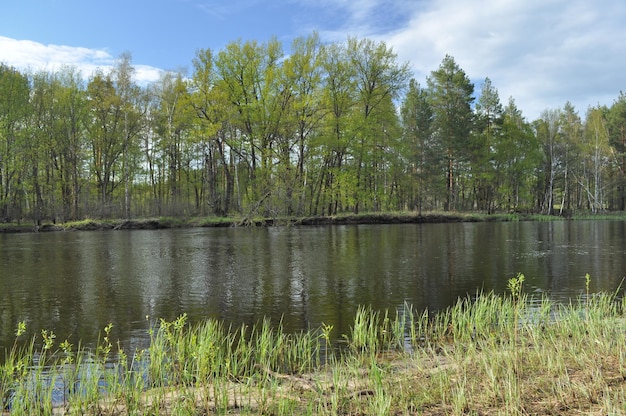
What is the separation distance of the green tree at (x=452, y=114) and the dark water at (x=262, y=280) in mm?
36624

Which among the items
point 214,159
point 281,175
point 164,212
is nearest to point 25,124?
point 164,212

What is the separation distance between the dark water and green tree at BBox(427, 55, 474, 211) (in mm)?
36624

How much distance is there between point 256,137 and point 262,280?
3969 centimetres

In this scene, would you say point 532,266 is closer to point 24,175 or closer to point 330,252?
point 330,252

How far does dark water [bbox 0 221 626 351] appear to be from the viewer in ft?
37.6

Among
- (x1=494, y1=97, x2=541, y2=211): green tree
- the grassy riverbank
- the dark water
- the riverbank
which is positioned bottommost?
the dark water

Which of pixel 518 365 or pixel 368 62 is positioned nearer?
pixel 518 365

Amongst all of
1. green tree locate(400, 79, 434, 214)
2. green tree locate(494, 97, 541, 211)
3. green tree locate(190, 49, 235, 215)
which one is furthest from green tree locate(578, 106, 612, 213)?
green tree locate(190, 49, 235, 215)

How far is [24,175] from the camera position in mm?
50812

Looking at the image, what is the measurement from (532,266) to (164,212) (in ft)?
145

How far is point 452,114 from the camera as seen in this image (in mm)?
62719

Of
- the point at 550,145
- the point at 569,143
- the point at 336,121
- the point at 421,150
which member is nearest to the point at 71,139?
the point at 336,121

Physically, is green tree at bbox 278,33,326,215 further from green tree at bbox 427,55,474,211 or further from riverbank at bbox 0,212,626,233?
green tree at bbox 427,55,474,211

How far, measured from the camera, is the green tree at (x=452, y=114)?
204 feet
